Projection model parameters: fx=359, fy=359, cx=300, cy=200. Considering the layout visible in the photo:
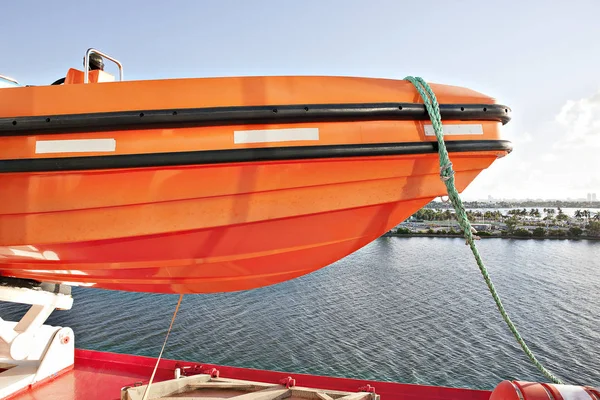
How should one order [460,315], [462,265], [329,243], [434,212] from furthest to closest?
[434,212], [462,265], [460,315], [329,243]

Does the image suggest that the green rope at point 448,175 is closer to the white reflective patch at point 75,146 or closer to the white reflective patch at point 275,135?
the white reflective patch at point 275,135

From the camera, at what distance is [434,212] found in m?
64.6

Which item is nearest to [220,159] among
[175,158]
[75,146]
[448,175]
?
[175,158]

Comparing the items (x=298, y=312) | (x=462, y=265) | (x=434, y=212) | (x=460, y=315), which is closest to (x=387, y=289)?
(x=460, y=315)

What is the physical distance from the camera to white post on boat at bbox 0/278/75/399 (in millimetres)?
3215

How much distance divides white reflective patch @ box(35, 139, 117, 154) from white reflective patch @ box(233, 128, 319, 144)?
1.91 feet

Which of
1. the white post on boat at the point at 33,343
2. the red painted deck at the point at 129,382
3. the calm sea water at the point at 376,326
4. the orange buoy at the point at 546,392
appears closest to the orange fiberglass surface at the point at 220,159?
the orange buoy at the point at 546,392

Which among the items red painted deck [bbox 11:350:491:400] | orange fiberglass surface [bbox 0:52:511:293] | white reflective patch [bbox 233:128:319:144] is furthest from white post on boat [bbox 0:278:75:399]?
white reflective patch [bbox 233:128:319:144]

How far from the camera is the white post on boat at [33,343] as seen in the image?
321cm

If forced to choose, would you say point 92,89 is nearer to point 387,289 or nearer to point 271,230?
point 271,230

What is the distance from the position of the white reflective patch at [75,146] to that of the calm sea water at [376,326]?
31.9 feet

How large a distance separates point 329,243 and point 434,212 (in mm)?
67137

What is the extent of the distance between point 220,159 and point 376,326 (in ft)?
43.6

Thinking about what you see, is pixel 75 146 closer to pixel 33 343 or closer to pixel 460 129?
pixel 460 129
